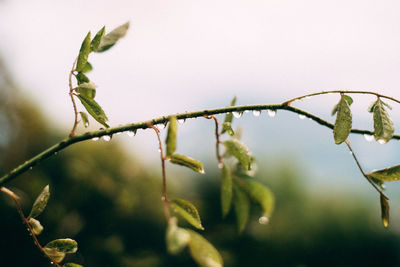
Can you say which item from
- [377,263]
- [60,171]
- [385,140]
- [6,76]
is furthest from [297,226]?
[6,76]

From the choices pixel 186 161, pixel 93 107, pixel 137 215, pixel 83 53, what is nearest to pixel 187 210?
pixel 186 161

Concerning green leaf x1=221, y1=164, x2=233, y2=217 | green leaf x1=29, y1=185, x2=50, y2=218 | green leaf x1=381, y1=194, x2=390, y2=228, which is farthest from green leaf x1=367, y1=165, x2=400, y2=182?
green leaf x1=29, y1=185, x2=50, y2=218

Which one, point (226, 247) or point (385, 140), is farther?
point (226, 247)

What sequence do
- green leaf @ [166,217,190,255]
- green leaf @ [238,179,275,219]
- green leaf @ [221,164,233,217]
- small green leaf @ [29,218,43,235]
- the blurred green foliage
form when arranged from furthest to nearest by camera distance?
the blurred green foliage, green leaf @ [238,179,275,219], green leaf @ [221,164,233,217], small green leaf @ [29,218,43,235], green leaf @ [166,217,190,255]

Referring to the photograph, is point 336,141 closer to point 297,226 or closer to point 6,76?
point 297,226

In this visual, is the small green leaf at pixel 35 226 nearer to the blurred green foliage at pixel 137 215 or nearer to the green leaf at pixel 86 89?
the green leaf at pixel 86 89

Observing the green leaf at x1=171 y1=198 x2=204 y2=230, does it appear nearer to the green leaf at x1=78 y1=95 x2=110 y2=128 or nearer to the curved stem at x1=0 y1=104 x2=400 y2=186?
the curved stem at x1=0 y1=104 x2=400 y2=186
